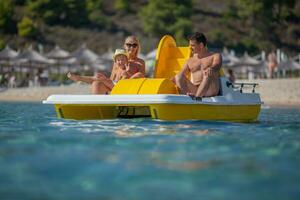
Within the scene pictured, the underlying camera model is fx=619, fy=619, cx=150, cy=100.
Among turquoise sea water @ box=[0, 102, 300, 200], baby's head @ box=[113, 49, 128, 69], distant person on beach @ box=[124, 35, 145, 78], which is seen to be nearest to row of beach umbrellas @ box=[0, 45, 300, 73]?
distant person on beach @ box=[124, 35, 145, 78]

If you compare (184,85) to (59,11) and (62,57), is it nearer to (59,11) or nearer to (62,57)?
(62,57)

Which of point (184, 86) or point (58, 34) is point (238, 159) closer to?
point (184, 86)

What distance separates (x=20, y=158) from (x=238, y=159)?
1.87 metres

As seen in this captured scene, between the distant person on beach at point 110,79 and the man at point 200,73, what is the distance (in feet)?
3.11

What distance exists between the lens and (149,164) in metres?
4.95

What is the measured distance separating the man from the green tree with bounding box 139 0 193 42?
47720 mm

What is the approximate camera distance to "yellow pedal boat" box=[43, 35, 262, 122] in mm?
8680

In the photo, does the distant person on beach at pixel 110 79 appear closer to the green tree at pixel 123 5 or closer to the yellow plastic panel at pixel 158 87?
the yellow plastic panel at pixel 158 87

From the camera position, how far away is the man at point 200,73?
943 cm

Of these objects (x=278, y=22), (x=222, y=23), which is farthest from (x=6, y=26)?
(x=278, y=22)

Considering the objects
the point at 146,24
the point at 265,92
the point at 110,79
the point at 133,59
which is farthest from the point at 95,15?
the point at 110,79

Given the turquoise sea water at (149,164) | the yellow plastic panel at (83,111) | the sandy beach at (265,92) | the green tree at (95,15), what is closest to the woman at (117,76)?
the yellow plastic panel at (83,111)

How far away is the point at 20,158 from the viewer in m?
5.32

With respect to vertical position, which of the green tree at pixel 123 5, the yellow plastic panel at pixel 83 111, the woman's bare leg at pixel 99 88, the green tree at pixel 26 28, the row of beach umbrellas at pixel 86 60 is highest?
the green tree at pixel 123 5
